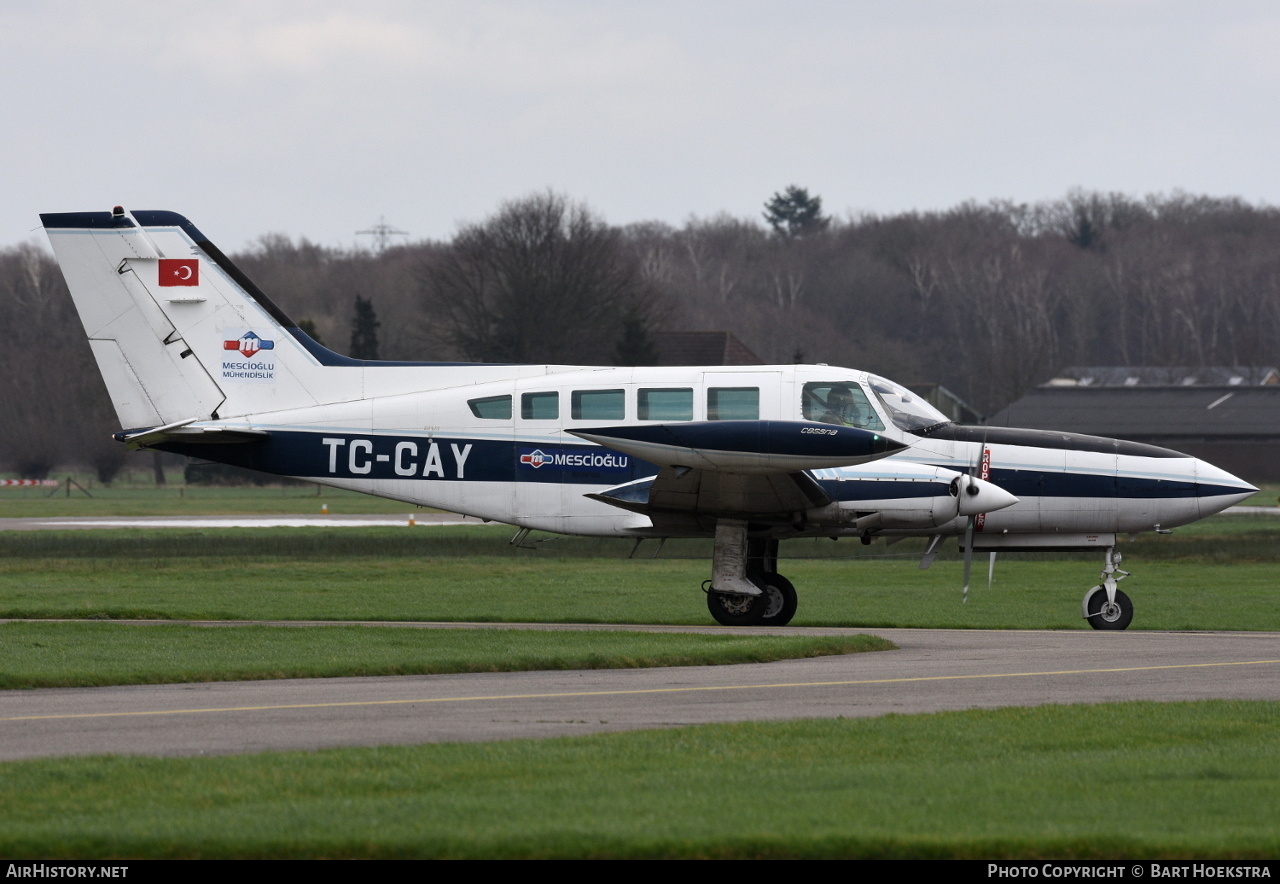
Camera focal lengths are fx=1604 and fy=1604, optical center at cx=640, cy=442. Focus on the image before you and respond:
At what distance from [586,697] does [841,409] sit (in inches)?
294

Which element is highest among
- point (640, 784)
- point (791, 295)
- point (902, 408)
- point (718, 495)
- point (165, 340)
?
point (791, 295)

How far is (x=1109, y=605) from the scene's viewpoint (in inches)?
766

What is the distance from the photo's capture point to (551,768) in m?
9.41

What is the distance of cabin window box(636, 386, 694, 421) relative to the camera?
63.0 ft

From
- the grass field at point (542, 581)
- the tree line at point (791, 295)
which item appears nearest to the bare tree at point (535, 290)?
the tree line at point (791, 295)

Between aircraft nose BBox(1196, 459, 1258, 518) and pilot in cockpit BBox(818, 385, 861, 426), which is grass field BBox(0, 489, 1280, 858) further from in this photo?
aircraft nose BBox(1196, 459, 1258, 518)

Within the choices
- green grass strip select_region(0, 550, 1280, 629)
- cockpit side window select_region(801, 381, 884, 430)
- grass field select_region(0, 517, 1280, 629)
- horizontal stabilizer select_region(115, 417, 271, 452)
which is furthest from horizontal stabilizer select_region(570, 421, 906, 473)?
horizontal stabilizer select_region(115, 417, 271, 452)

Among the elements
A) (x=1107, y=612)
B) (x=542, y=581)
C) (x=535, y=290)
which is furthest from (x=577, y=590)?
(x=535, y=290)

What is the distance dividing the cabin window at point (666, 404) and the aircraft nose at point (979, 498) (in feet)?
11.1

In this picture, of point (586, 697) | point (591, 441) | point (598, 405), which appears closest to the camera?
point (586, 697)

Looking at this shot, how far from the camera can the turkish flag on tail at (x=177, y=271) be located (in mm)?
21344

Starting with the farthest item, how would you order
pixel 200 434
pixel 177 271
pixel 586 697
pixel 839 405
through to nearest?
pixel 177 271
pixel 200 434
pixel 839 405
pixel 586 697

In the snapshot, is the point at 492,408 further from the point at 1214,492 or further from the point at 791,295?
the point at 791,295
